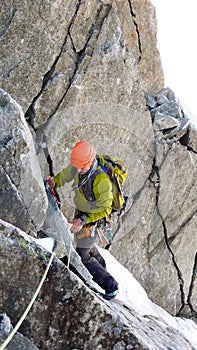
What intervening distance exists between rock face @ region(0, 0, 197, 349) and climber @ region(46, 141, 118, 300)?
59cm

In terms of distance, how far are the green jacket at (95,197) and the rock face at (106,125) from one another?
700 millimetres

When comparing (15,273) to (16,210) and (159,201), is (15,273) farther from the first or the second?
(159,201)

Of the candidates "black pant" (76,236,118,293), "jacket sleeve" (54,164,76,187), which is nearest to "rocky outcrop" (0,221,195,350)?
"black pant" (76,236,118,293)

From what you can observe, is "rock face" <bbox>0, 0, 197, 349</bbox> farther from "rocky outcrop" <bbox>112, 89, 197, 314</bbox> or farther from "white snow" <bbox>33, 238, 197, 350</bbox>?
"white snow" <bbox>33, 238, 197, 350</bbox>

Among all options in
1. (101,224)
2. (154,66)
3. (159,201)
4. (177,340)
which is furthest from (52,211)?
(154,66)

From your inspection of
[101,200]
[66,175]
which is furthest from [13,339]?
[66,175]

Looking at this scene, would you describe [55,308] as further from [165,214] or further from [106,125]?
[165,214]

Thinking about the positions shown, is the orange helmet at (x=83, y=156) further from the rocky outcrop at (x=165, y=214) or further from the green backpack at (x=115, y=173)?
the rocky outcrop at (x=165, y=214)

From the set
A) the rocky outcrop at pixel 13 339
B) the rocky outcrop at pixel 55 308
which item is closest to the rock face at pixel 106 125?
the rocky outcrop at pixel 55 308

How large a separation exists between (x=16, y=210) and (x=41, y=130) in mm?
5319

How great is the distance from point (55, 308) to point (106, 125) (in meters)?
9.74

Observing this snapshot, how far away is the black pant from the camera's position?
31.3ft

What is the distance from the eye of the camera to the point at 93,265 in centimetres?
1010

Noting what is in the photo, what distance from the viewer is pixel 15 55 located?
12.9 metres
